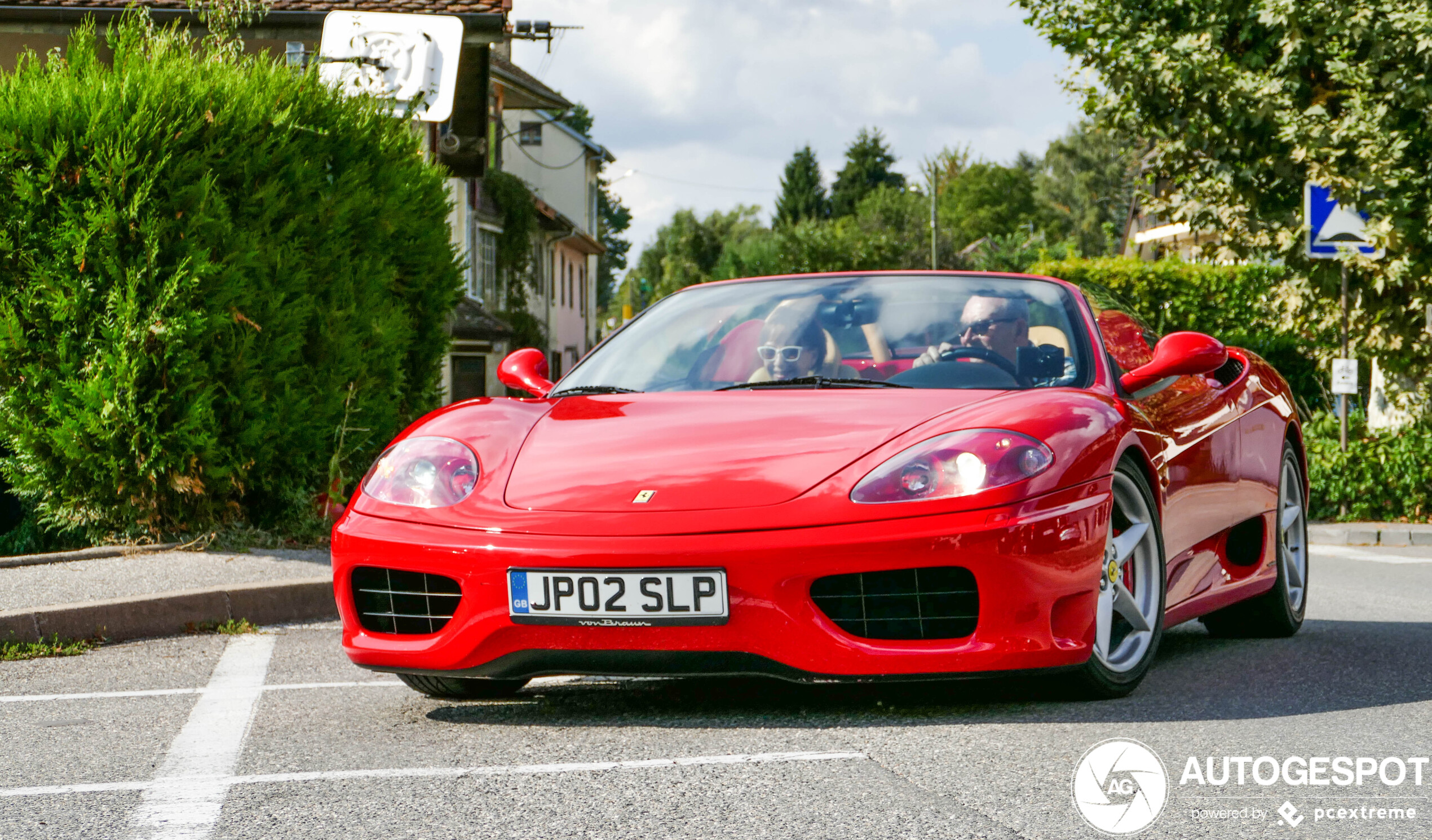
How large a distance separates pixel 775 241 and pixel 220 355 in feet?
237

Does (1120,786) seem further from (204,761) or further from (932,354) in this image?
(204,761)

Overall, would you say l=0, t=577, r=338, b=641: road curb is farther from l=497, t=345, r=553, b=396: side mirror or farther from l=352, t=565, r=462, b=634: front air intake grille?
l=352, t=565, r=462, b=634: front air intake grille

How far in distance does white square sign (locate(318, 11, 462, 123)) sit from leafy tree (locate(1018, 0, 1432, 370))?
17.8ft

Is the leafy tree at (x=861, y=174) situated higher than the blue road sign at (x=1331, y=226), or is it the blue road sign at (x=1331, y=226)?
the leafy tree at (x=861, y=174)

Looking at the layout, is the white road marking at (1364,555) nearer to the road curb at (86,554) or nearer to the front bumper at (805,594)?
the front bumper at (805,594)

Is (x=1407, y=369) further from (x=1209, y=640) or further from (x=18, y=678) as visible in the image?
(x=18, y=678)

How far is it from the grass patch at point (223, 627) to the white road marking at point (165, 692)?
1.48 metres

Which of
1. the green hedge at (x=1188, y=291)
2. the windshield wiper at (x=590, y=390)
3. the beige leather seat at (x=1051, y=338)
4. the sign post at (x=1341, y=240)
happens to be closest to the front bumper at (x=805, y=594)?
the beige leather seat at (x=1051, y=338)

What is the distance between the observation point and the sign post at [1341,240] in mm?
13328

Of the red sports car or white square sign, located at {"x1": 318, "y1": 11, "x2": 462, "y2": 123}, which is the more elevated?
white square sign, located at {"x1": 318, "y1": 11, "x2": 462, "y2": 123}

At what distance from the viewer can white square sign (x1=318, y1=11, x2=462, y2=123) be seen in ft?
44.7

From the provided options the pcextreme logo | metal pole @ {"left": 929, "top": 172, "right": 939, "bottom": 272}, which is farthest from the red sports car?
metal pole @ {"left": 929, "top": 172, "right": 939, "bottom": 272}

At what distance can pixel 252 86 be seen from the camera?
845 centimetres

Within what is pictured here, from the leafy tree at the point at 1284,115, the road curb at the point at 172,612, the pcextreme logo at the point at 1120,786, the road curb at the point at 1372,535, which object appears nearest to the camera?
the pcextreme logo at the point at 1120,786
